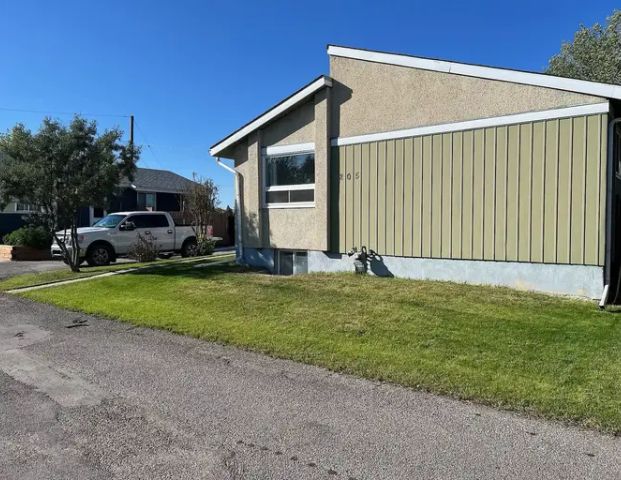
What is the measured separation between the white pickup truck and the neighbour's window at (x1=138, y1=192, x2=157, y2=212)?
13644 millimetres

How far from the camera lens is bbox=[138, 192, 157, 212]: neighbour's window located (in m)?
31.6

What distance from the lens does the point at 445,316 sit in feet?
22.9

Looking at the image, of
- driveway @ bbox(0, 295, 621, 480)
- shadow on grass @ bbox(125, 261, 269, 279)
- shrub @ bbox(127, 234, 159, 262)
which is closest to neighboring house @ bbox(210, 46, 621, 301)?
shadow on grass @ bbox(125, 261, 269, 279)

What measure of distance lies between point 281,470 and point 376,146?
806 centimetres

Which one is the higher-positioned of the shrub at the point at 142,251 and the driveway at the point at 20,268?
the shrub at the point at 142,251

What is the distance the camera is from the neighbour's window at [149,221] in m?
17.7

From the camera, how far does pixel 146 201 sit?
31.9m

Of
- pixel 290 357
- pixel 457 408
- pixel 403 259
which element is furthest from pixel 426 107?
pixel 457 408

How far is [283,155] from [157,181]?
2320 centimetres

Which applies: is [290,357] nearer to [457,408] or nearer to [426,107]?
[457,408]

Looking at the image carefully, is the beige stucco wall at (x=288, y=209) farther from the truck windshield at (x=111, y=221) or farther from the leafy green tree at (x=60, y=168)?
the truck windshield at (x=111, y=221)

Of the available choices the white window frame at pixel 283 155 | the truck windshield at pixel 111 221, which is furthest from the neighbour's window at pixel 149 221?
the white window frame at pixel 283 155

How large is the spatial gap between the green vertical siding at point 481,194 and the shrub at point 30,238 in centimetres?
1470

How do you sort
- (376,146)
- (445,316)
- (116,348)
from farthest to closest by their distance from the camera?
(376,146) → (445,316) → (116,348)
